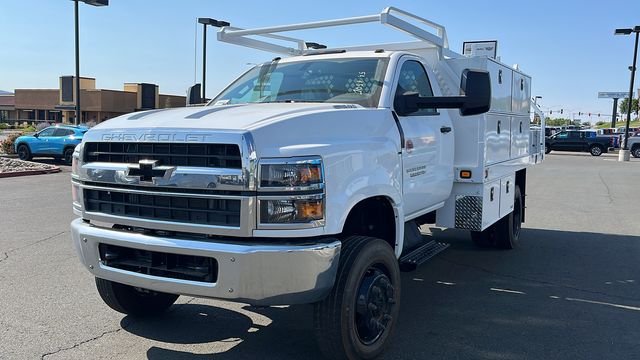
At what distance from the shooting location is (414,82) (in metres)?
5.05

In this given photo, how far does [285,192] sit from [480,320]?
2.57 metres

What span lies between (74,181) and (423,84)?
303 cm

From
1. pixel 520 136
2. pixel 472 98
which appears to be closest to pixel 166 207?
pixel 472 98

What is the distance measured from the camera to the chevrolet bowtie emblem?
11.5ft

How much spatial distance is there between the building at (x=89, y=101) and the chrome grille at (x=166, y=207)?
160 feet

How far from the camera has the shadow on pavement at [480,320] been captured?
4.29 metres

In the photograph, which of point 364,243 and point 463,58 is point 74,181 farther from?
point 463,58

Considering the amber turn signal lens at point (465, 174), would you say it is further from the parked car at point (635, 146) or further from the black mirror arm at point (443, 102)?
the parked car at point (635, 146)

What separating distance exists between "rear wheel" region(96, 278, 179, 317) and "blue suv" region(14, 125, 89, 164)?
61.4 feet

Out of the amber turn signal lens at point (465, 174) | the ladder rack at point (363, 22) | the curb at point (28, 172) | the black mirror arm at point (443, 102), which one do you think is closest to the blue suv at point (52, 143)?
the curb at point (28, 172)

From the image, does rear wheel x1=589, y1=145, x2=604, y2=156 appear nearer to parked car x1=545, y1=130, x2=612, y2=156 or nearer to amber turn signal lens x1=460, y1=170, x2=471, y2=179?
parked car x1=545, y1=130, x2=612, y2=156

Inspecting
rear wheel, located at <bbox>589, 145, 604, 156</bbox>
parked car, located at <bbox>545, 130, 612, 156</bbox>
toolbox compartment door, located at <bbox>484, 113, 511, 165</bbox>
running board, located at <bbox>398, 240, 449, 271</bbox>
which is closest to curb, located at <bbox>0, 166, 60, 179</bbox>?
toolbox compartment door, located at <bbox>484, 113, 511, 165</bbox>

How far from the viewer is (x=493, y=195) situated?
627 centimetres

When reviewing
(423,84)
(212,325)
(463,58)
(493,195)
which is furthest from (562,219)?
(212,325)
